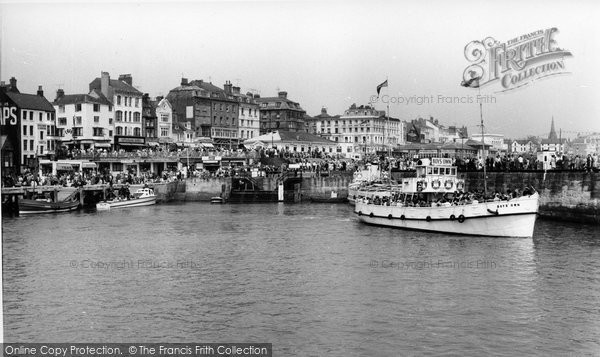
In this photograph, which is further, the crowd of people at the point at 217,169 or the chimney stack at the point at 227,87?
the chimney stack at the point at 227,87

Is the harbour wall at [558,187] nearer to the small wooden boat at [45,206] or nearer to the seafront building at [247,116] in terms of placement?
the small wooden boat at [45,206]

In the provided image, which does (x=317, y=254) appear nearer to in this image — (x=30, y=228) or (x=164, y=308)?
(x=164, y=308)

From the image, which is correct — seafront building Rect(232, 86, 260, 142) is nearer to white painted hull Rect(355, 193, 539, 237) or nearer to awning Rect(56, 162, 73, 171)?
awning Rect(56, 162, 73, 171)

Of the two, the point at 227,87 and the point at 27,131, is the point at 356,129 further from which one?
the point at 27,131

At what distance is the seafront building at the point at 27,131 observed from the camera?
8856cm

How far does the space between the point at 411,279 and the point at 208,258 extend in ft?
41.6

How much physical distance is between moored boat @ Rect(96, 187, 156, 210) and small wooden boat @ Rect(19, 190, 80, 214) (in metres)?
3.08

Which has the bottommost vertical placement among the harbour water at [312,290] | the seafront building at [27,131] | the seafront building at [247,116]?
the harbour water at [312,290]

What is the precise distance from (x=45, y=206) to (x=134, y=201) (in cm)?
1270

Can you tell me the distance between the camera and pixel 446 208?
52.4 m

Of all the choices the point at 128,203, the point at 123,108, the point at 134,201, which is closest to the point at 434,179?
the point at 128,203

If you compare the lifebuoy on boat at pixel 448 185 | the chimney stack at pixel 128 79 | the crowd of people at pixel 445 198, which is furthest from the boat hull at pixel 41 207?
the chimney stack at pixel 128 79

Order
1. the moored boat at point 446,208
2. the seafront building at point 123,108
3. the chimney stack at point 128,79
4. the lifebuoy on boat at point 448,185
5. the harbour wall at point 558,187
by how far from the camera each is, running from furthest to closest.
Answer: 1. the chimney stack at point 128,79
2. the seafront building at point 123,108
3. the harbour wall at point 558,187
4. the lifebuoy on boat at point 448,185
5. the moored boat at point 446,208

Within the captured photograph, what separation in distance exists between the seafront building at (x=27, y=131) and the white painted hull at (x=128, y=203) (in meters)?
15.0
